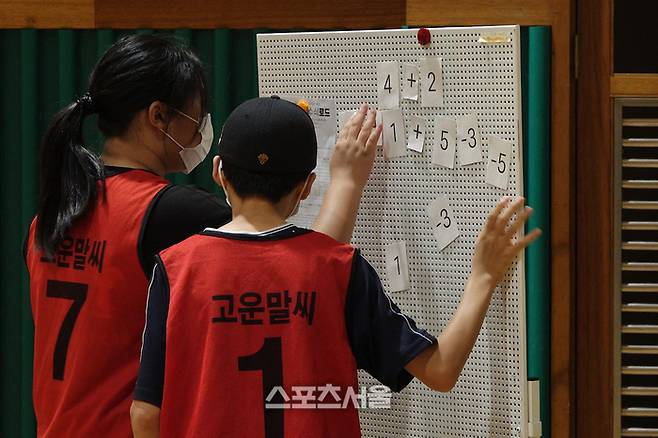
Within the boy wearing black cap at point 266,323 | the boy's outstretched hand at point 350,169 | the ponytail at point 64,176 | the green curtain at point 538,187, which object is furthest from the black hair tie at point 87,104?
the green curtain at point 538,187

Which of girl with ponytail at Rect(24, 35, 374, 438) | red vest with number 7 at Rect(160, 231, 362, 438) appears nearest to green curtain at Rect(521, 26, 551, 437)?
girl with ponytail at Rect(24, 35, 374, 438)

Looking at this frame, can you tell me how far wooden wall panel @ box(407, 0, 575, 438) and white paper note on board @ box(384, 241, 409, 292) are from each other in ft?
2.59

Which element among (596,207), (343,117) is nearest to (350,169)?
(343,117)

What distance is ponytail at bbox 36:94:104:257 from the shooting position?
2.02 m

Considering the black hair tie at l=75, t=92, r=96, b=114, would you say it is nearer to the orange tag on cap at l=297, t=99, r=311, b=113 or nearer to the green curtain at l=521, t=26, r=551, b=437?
the orange tag on cap at l=297, t=99, r=311, b=113

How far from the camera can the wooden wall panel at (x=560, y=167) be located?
2.99 meters

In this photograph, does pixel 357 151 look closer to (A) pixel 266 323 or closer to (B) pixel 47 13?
(A) pixel 266 323

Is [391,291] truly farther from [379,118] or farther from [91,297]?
[91,297]

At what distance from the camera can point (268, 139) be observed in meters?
1.78

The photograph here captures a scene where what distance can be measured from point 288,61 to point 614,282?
4.19 feet

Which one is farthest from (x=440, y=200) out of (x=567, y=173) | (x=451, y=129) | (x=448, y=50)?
(x=567, y=173)

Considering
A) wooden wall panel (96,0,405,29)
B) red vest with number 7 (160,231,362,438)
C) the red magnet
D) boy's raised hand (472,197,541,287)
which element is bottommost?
red vest with number 7 (160,231,362,438)

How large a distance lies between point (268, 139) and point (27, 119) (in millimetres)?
1898

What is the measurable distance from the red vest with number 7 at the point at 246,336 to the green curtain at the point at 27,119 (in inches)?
64.4
